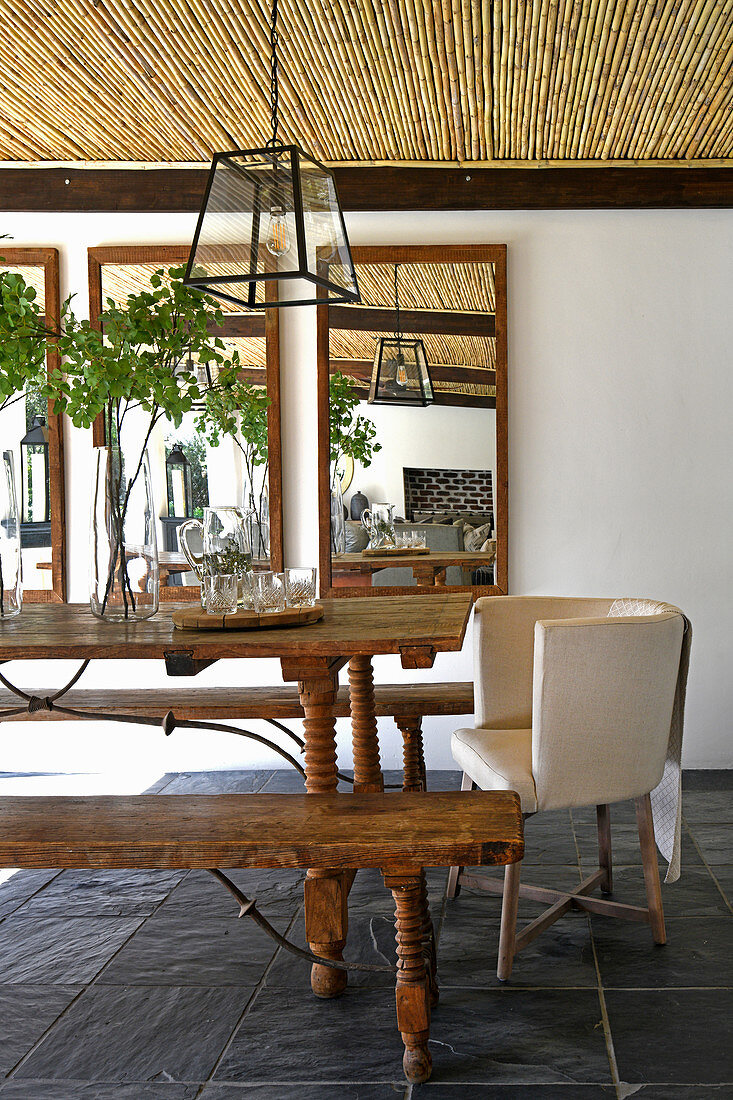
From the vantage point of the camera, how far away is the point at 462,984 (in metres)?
2.53

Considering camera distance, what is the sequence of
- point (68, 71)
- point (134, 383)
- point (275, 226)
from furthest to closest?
point (68, 71) → point (134, 383) → point (275, 226)

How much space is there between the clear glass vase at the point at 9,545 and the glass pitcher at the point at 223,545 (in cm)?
49

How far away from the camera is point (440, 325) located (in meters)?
4.50

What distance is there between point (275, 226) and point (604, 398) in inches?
95.5

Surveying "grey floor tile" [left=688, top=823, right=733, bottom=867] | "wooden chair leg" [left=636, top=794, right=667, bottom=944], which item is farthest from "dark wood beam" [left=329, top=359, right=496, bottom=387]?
"wooden chair leg" [left=636, top=794, right=667, bottom=944]

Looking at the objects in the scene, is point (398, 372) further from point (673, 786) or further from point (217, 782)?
point (673, 786)

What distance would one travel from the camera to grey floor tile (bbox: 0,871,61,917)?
10.5ft

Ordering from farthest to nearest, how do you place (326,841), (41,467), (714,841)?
(41,467) < (714,841) < (326,841)

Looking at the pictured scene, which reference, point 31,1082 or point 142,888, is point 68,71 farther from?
point 31,1082

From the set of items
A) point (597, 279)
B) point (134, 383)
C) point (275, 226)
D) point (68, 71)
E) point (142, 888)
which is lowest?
point (142, 888)

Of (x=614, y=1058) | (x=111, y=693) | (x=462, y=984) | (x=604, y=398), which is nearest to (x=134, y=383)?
(x=111, y=693)

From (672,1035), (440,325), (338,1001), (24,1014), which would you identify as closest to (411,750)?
(338,1001)

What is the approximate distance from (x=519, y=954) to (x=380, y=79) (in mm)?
2872

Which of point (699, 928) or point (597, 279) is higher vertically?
point (597, 279)
